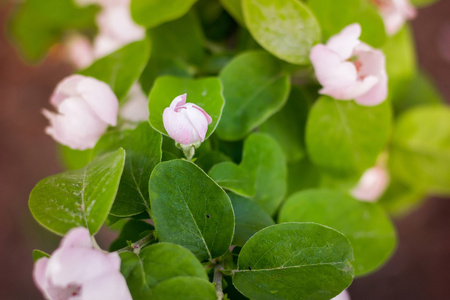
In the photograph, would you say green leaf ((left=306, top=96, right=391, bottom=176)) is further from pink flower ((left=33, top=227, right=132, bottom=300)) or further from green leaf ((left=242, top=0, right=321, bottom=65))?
pink flower ((left=33, top=227, right=132, bottom=300))

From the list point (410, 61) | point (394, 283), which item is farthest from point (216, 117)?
point (394, 283)

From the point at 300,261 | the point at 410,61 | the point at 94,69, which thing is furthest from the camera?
the point at 410,61

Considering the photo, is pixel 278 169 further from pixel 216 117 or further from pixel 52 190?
pixel 52 190

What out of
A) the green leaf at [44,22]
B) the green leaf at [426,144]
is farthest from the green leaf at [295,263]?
the green leaf at [44,22]

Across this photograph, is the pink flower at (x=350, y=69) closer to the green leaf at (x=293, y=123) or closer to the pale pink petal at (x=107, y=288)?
the green leaf at (x=293, y=123)

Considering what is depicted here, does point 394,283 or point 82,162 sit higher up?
point 82,162

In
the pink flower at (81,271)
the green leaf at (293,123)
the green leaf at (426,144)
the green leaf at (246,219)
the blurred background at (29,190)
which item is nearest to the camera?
the pink flower at (81,271)
